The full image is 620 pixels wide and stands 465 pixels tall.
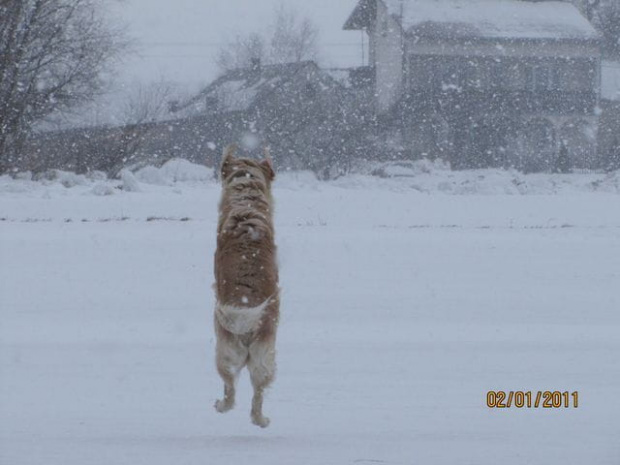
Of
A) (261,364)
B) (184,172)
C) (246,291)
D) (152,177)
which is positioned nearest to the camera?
(246,291)

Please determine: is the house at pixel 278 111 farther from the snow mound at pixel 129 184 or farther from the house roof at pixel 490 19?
the snow mound at pixel 129 184

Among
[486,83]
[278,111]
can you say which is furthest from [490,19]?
[278,111]

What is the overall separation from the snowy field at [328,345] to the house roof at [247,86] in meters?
30.6

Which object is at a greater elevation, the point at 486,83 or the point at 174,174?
the point at 486,83

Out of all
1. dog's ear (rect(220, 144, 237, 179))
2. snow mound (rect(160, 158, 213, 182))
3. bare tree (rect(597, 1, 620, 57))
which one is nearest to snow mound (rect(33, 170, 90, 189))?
snow mound (rect(160, 158, 213, 182))

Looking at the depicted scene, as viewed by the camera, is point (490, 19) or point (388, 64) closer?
point (388, 64)

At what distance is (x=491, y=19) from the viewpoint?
177ft

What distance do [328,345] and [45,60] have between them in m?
26.1

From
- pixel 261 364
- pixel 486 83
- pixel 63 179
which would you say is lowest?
pixel 63 179

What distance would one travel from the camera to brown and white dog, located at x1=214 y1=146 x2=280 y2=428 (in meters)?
5.21

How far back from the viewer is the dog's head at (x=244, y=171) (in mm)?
5723

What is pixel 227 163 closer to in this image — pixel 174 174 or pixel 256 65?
pixel 174 174

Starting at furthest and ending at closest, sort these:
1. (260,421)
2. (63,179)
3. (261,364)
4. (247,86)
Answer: (247,86) → (63,179) → (260,421) → (261,364)
